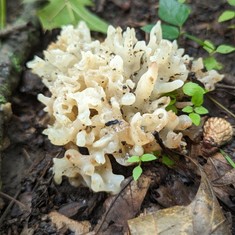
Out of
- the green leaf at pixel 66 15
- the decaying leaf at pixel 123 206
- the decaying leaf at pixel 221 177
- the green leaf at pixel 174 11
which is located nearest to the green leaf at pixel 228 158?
the decaying leaf at pixel 221 177

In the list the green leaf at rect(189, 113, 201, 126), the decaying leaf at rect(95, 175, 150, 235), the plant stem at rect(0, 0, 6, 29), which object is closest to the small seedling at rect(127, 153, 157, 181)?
the decaying leaf at rect(95, 175, 150, 235)

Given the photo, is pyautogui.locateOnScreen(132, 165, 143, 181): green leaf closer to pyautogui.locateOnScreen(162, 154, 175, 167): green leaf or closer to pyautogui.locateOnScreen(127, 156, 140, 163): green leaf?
pyautogui.locateOnScreen(127, 156, 140, 163): green leaf

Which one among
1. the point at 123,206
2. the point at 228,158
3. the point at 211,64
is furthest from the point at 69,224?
the point at 211,64

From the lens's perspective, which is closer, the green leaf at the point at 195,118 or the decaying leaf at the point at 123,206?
the decaying leaf at the point at 123,206

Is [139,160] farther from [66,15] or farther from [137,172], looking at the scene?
[66,15]

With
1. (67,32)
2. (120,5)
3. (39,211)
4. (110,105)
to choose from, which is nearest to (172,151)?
(110,105)

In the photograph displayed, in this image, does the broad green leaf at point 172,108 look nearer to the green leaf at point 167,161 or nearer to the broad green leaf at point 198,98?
the broad green leaf at point 198,98
